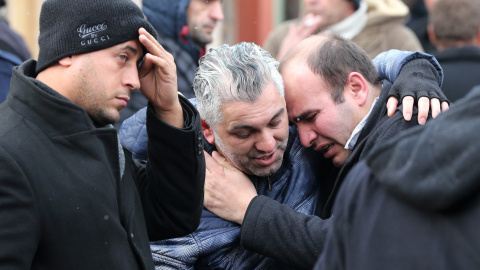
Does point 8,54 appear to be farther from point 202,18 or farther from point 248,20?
point 248,20

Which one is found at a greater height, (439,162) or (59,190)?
(439,162)

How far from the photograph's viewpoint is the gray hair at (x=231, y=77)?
2.85m

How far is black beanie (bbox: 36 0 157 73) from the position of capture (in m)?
2.27

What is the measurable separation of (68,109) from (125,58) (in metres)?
0.30

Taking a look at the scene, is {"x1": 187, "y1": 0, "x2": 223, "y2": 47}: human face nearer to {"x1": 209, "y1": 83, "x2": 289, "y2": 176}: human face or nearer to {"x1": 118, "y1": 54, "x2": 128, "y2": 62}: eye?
{"x1": 209, "y1": 83, "x2": 289, "y2": 176}: human face

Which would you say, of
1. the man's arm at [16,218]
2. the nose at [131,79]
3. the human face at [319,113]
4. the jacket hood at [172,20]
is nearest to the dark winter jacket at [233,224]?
the human face at [319,113]

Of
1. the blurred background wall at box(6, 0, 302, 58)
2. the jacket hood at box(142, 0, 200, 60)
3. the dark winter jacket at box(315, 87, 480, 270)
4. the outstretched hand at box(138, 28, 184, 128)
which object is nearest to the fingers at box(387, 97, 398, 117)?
the outstretched hand at box(138, 28, 184, 128)

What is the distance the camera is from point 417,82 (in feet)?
9.32

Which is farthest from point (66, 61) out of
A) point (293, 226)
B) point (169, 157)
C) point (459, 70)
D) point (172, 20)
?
point (459, 70)

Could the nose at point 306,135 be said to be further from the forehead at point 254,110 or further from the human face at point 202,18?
the human face at point 202,18

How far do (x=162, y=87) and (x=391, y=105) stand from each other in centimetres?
84

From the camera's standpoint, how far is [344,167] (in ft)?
9.04

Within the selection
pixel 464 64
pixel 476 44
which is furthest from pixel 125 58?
pixel 476 44

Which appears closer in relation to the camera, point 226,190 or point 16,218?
point 16,218
